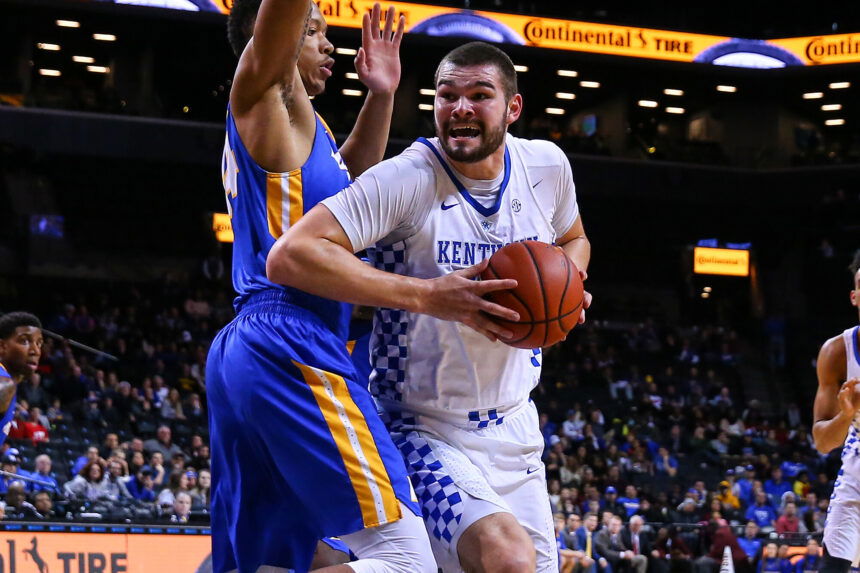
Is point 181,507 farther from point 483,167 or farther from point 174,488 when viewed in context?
point 483,167

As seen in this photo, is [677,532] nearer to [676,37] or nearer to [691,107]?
[676,37]

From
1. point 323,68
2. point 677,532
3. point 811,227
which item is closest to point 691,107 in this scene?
point 811,227

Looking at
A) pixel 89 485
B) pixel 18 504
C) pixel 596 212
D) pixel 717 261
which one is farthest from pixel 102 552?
pixel 717 261

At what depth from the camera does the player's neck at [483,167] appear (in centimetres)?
383

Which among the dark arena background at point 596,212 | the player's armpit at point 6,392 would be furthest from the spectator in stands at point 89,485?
A: the player's armpit at point 6,392

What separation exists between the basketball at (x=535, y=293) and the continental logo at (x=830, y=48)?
27.3m

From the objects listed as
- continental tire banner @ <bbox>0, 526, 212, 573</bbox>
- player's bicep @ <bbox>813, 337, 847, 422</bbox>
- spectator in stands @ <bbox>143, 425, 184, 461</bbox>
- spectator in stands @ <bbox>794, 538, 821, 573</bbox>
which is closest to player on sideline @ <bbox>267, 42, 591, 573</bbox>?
player's bicep @ <bbox>813, 337, 847, 422</bbox>

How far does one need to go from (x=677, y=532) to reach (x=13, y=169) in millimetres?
17301

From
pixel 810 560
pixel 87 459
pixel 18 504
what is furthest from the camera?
pixel 87 459

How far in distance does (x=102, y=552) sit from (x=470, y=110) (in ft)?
20.9

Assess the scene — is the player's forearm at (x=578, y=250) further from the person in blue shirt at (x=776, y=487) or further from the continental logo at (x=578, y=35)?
the continental logo at (x=578, y=35)

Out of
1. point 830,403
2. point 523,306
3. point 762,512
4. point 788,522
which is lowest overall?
point 762,512

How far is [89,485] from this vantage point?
1224 centimetres

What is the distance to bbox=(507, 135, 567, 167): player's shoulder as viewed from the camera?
13.4ft
